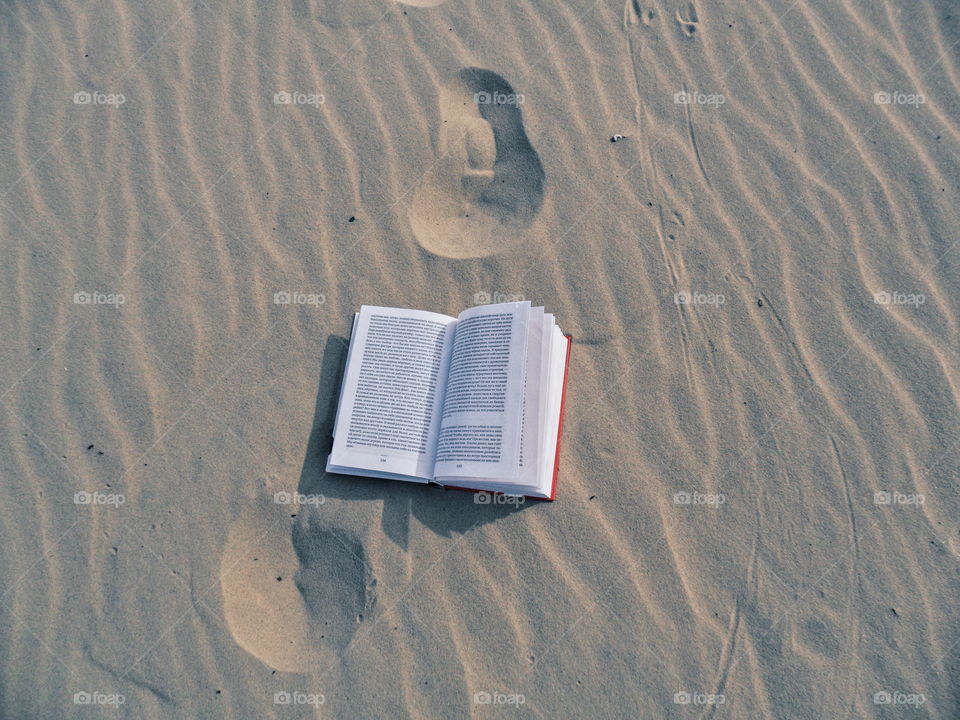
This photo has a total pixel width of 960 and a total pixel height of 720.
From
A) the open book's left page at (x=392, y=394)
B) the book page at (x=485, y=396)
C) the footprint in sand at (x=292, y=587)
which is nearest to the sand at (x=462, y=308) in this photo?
the footprint in sand at (x=292, y=587)

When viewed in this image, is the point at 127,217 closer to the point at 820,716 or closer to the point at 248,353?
the point at 248,353

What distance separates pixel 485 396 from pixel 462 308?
51 cm

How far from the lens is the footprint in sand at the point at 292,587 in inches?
96.7

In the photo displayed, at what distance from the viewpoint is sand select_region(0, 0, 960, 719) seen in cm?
243

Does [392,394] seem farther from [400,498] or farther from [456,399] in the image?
[400,498]

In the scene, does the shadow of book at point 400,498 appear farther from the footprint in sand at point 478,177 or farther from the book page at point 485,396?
the footprint in sand at point 478,177

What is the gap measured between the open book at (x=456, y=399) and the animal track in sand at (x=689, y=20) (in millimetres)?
1707

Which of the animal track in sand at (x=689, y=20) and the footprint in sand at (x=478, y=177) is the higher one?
the animal track in sand at (x=689, y=20)

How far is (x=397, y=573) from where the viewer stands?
2.51 meters

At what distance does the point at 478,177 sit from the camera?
296 cm

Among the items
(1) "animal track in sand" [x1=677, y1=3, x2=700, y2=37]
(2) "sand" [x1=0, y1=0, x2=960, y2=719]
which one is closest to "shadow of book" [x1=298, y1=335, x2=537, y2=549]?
(2) "sand" [x1=0, y1=0, x2=960, y2=719]

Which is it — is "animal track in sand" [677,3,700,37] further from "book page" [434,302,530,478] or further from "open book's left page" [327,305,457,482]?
"open book's left page" [327,305,457,482]

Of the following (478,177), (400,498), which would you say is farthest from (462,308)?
(400,498)

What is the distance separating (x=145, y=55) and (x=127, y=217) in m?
0.90
